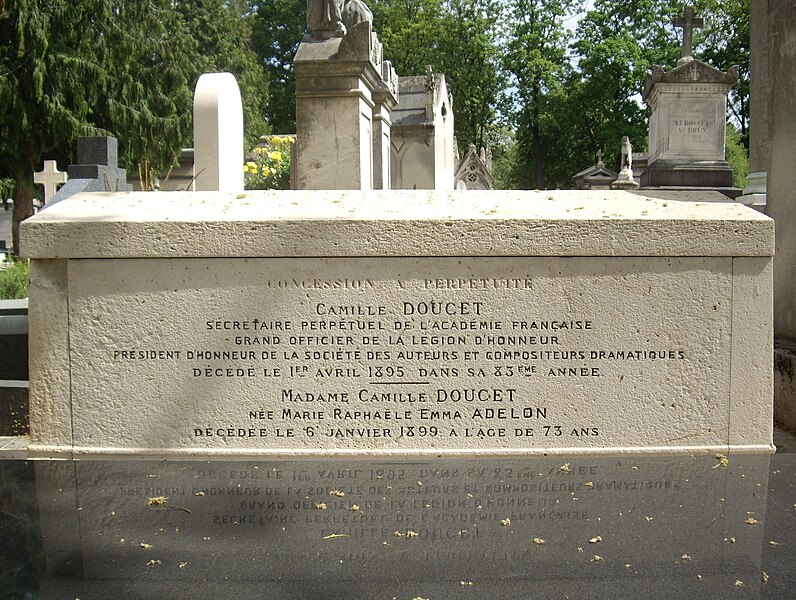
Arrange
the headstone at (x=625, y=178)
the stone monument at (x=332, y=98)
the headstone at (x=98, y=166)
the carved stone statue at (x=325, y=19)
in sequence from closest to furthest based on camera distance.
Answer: the headstone at (x=98, y=166)
the stone monument at (x=332, y=98)
the carved stone statue at (x=325, y=19)
the headstone at (x=625, y=178)

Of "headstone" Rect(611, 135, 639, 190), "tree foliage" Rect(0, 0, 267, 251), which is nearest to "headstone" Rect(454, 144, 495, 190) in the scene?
"headstone" Rect(611, 135, 639, 190)

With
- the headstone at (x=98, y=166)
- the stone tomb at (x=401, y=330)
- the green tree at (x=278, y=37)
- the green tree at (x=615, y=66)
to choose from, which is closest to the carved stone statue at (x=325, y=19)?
the headstone at (x=98, y=166)

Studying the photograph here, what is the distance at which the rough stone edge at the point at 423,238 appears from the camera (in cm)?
373

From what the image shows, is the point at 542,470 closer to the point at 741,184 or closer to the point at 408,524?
the point at 408,524

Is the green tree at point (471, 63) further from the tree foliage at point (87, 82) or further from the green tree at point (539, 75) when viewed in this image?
the tree foliage at point (87, 82)

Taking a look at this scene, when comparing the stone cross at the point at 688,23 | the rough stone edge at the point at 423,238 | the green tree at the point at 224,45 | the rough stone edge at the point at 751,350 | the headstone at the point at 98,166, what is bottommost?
the rough stone edge at the point at 751,350

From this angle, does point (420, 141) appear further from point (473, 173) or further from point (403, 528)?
point (403, 528)

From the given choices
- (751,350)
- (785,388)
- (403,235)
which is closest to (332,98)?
(403,235)

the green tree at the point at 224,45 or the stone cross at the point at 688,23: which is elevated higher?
the green tree at the point at 224,45

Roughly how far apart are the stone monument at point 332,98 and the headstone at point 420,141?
9681 mm

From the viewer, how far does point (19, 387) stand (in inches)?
178

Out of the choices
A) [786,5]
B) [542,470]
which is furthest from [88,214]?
[786,5]

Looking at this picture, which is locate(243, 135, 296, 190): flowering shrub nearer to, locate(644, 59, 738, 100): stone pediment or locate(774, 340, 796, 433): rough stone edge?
locate(774, 340, 796, 433): rough stone edge

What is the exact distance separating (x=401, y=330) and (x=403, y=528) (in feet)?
3.50
